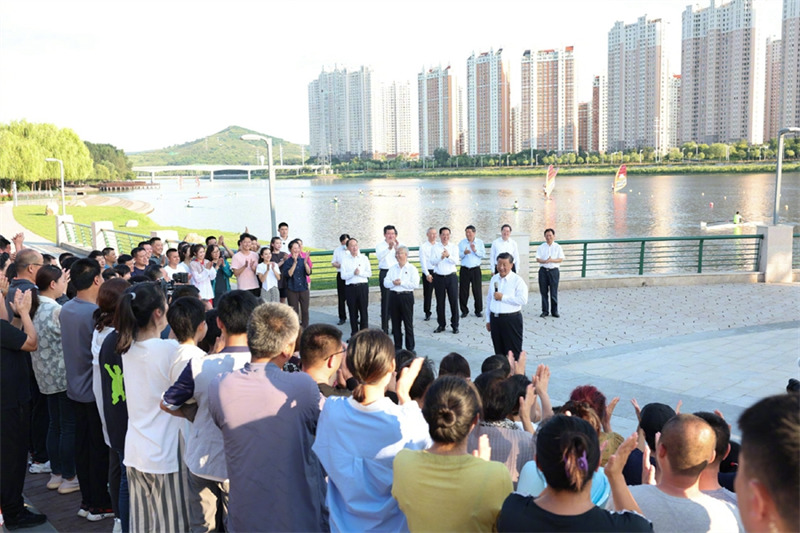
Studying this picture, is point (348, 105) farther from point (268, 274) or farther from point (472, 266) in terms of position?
point (268, 274)

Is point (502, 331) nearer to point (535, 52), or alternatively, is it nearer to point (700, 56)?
point (700, 56)

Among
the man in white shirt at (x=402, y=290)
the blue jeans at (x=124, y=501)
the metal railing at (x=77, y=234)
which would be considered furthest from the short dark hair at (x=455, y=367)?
the metal railing at (x=77, y=234)

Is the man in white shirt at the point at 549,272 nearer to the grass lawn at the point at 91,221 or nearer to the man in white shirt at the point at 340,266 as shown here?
the man in white shirt at the point at 340,266

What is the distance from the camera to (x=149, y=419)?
371 cm

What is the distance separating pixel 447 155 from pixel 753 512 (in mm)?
154877

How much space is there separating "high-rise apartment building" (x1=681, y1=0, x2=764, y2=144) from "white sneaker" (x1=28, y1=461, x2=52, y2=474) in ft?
310

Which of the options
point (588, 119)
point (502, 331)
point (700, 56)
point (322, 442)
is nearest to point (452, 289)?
point (502, 331)

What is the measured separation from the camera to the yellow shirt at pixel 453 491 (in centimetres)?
246

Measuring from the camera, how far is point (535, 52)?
139 meters

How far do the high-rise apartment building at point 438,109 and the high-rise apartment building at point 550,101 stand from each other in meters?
23.8

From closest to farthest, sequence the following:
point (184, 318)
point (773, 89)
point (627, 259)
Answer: point (184, 318) → point (627, 259) → point (773, 89)

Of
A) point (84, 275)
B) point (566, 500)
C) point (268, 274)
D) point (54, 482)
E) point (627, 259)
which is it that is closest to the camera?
point (566, 500)

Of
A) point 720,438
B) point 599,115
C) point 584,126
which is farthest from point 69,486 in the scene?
Answer: point 584,126

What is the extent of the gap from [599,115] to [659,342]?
13729 cm
